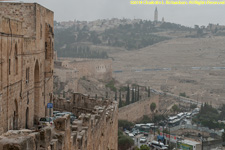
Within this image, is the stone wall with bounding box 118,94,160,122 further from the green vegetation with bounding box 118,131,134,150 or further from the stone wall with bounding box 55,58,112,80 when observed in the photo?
the stone wall with bounding box 55,58,112,80

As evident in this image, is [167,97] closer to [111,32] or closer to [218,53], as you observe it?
[218,53]

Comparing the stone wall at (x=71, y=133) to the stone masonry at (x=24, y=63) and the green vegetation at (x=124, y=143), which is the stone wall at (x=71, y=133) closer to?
the stone masonry at (x=24, y=63)

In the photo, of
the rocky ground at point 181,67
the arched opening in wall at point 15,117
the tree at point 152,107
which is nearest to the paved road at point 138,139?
the tree at point 152,107

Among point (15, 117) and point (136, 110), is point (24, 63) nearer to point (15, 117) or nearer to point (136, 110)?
point (15, 117)

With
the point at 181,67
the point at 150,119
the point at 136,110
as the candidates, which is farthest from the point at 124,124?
the point at 181,67

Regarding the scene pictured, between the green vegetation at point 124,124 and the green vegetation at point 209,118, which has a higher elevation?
the green vegetation at point 124,124

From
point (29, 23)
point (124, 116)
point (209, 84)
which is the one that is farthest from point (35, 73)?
point (209, 84)
